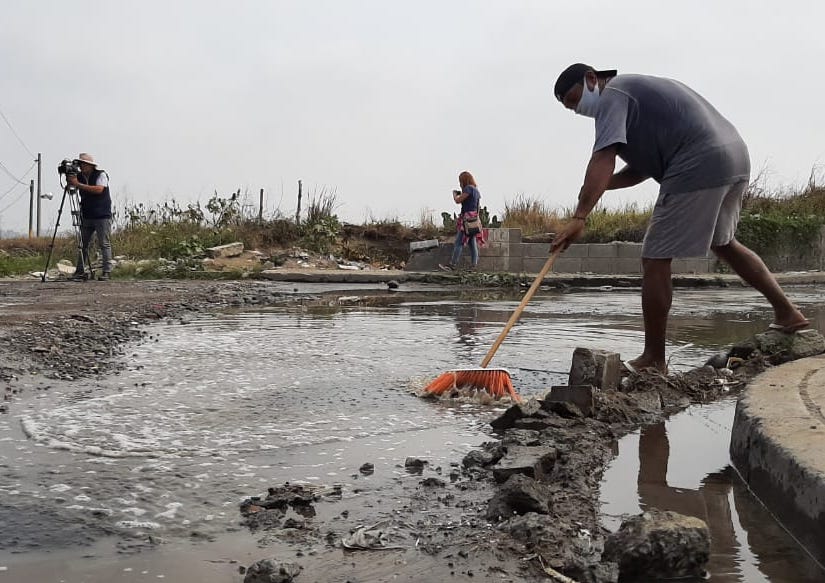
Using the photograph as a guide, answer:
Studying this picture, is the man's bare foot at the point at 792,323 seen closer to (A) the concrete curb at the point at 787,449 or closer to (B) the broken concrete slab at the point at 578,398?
(A) the concrete curb at the point at 787,449

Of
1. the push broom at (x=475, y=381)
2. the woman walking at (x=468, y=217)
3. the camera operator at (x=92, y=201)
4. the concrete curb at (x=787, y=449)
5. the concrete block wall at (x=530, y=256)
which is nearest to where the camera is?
the concrete curb at (x=787, y=449)

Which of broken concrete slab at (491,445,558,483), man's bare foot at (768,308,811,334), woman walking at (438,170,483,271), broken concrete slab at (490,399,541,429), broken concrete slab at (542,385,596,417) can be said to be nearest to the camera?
broken concrete slab at (491,445,558,483)

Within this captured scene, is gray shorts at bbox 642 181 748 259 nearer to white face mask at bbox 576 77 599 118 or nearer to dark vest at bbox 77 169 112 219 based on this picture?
white face mask at bbox 576 77 599 118

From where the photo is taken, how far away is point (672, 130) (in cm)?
381

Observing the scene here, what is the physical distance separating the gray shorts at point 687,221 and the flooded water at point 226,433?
0.81 meters

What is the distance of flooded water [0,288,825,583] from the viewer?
1.86 meters

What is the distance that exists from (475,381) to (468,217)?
10.4m

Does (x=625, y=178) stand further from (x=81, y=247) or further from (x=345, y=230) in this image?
(x=345, y=230)

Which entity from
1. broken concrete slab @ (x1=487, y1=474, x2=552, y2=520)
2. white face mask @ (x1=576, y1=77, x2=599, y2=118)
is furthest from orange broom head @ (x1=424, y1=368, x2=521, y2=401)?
broken concrete slab @ (x1=487, y1=474, x2=552, y2=520)

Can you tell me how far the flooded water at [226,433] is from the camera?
1.86m

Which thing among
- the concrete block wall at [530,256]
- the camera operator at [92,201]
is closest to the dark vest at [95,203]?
the camera operator at [92,201]

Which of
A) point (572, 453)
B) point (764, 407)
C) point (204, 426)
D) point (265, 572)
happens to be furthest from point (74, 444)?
point (764, 407)

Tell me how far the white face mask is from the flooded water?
130cm

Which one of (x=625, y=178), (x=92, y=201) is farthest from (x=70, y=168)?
(x=625, y=178)
